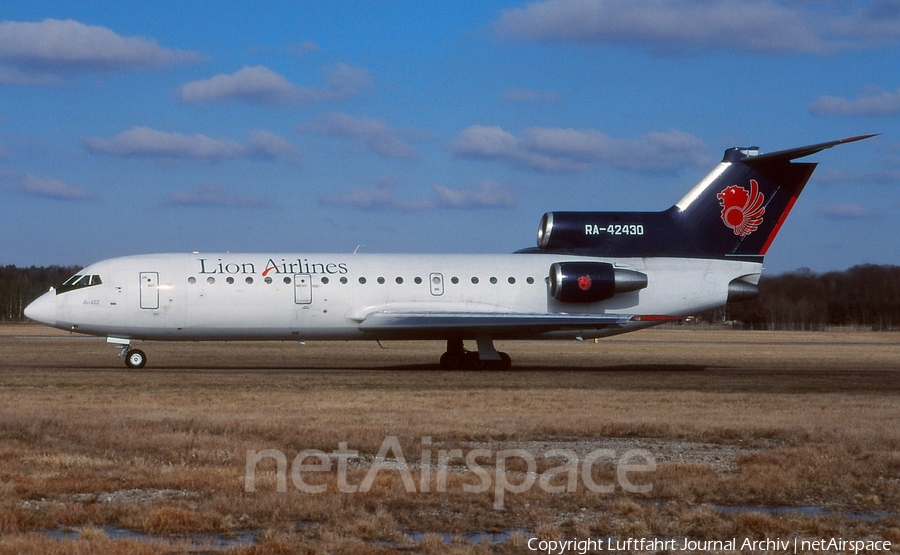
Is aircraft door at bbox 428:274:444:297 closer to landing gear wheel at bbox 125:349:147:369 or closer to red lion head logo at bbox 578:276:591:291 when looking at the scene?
red lion head logo at bbox 578:276:591:291

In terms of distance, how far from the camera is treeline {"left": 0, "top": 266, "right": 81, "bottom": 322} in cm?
11612

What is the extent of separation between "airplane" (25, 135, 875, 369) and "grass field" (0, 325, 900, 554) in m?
5.06

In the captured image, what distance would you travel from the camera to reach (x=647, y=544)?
8734 mm

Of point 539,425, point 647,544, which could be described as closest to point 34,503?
point 647,544

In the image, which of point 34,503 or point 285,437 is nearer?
point 34,503

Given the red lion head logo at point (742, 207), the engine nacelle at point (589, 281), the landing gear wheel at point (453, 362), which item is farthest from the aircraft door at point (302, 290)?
the red lion head logo at point (742, 207)

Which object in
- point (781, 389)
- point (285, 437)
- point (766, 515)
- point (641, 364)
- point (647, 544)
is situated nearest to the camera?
point (647, 544)

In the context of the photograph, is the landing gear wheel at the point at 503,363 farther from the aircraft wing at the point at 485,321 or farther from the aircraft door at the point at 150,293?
the aircraft door at the point at 150,293

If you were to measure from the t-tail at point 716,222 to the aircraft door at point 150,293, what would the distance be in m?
12.3

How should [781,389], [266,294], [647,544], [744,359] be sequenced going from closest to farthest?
[647,544] < [781,389] < [266,294] < [744,359]

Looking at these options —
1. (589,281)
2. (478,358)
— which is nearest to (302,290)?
(478,358)

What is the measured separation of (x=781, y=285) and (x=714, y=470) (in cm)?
7215

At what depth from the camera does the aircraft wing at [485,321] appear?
3020 cm

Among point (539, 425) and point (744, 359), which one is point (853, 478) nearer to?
point (539, 425)
